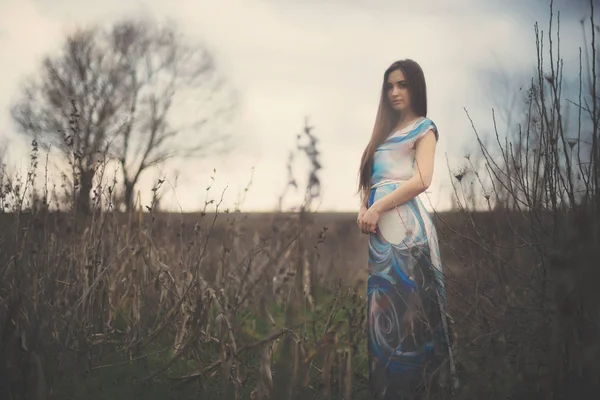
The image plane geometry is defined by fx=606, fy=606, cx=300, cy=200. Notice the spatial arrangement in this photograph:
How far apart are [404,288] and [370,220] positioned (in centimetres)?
38

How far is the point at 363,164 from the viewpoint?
3.31m

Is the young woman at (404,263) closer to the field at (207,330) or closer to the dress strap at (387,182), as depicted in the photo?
the dress strap at (387,182)

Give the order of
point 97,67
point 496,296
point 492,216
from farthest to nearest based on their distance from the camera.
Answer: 1. point 97,67
2. point 492,216
3. point 496,296

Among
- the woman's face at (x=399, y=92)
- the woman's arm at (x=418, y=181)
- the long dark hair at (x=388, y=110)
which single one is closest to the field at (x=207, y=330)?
the woman's arm at (x=418, y=181)

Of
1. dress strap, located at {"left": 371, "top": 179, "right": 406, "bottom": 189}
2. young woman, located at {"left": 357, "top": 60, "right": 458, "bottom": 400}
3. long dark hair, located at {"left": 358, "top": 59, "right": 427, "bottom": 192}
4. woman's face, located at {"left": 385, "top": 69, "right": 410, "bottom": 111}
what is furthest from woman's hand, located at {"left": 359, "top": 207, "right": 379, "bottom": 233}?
woman's face, located at {"left": 385, "top": 69, "right": 410, "bottom": 111}

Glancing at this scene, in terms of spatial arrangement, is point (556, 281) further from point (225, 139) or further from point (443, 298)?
point (225, 139)

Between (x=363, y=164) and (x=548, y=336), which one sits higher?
(x=363, y=164)

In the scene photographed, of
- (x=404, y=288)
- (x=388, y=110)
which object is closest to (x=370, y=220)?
(x=404, y=288)

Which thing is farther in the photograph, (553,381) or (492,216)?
(492,216)

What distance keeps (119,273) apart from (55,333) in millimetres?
892

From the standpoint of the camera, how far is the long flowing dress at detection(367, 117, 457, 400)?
9.89 feet

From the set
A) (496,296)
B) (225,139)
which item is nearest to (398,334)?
(496,296)

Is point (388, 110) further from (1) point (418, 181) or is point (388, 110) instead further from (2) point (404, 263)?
(2) point (404, 263)

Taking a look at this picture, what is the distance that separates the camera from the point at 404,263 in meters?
3.05
